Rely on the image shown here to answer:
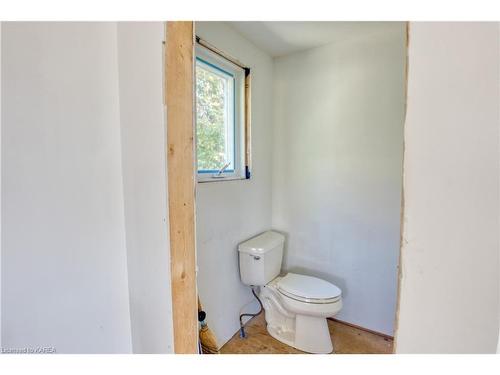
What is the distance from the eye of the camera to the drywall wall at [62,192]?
67 cm

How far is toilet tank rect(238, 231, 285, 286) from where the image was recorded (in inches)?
64.9

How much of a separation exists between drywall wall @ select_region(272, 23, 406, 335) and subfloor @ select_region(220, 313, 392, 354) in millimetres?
81

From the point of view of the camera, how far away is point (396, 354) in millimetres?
501

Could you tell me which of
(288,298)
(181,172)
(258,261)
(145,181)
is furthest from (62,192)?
(288,298)

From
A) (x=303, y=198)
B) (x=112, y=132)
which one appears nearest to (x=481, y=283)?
(x=112, y=132)

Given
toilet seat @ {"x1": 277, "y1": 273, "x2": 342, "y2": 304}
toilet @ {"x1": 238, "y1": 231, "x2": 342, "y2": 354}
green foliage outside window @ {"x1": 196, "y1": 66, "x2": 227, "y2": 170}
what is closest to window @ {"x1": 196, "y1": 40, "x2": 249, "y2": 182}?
green foliage outside window @ {"x1": 196, "y1": 66, "x2": 227, "y2": 170}

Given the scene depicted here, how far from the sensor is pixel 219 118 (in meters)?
1.61

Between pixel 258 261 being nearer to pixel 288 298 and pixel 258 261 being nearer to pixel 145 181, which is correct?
pixel 288 298

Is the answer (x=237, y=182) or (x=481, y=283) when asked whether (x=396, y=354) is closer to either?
(x=481, y=283)

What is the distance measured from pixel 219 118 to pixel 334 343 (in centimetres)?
173

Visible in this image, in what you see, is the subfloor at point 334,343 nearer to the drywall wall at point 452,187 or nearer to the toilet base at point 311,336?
the toilet base at point 311,336

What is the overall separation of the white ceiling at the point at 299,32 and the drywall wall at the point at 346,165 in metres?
0.05
